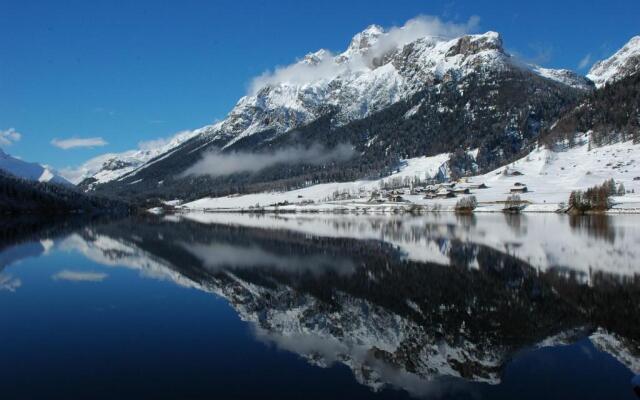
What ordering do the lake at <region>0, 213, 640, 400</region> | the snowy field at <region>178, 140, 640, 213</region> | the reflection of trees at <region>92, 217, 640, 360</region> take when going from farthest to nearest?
the snowy field at <region>178, 140, 640, 213</region> → the reflection of trees at <region>92, 217, 640, 360</region> → the lake at <region>0, 213, 640, 400</region>

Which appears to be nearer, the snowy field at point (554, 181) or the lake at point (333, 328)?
the lake at point (333, 328)

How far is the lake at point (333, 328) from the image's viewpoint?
1581 centimetres

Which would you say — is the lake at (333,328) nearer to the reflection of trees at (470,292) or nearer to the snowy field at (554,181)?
the reflection of trees at (470,292)

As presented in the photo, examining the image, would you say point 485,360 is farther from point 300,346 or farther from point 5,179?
point 5,179

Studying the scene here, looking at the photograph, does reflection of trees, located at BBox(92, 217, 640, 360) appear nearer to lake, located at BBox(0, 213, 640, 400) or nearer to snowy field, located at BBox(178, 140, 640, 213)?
lake, located at BBox(0, 213, 640, 400)

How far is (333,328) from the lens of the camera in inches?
888

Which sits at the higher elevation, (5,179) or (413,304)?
(5,179)

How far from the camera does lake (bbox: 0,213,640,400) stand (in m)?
15.8

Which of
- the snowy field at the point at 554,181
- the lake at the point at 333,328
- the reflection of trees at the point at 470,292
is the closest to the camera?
the lake at the point at 333,328

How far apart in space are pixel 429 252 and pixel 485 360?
31.5 metres

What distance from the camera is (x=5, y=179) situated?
193 metres

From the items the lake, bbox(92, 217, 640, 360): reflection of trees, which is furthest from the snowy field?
the lake

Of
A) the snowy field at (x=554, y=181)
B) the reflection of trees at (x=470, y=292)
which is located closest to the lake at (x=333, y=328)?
the reflection of trees at (x=470, y=292)

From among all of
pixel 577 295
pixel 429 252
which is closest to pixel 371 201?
pixel 429 252
